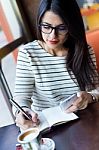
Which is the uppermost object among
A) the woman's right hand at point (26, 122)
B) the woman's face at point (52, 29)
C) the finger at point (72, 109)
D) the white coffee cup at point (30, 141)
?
the woman's face at point (52, 29)

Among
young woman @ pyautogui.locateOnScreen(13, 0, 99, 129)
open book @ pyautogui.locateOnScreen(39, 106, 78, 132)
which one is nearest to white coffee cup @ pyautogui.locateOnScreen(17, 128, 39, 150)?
open book @ pyautogui.locateOnScreen(39, 106, 78, 132)

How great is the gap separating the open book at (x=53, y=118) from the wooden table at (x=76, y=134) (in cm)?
2

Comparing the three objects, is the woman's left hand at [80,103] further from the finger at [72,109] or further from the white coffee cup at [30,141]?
the white coffee cup at [30,141]

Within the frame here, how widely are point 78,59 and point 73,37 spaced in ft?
0.44

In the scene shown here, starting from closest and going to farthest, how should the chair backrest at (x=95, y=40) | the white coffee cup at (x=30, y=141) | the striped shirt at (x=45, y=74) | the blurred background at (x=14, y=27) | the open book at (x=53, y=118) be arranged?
the white coffee cup at (x=30, y=141) < the open book at (x=53, y=118) < the striped shirt at (x=45, y=74) < the chair backrest at (x=95, y=40) < the blurred background at (x=14, y=27)

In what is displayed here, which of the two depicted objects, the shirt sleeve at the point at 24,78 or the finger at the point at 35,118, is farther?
the shirt sleeve at the point at 24,78

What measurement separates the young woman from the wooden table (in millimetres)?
250

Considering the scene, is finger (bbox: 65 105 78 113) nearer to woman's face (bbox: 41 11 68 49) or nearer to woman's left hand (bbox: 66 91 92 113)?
woman's left hand (bbox: 66 91 92 113)

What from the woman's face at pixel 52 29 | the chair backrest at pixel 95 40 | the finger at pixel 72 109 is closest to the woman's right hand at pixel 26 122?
the finger at pixel 72 109

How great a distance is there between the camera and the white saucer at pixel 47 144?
3.10 ft

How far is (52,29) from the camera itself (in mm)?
1409

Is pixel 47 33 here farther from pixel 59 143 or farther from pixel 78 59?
pixel 59 143

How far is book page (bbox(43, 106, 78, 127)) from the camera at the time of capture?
1145 mm

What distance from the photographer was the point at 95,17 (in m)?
2.51
